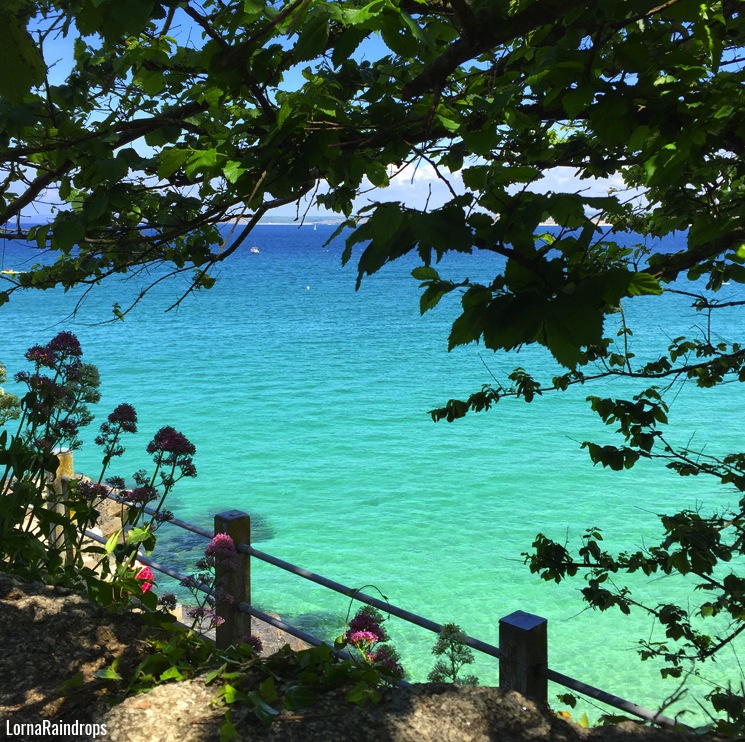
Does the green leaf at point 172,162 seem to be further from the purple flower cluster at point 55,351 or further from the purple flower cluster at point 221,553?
the purple flower cluster at point 55,351

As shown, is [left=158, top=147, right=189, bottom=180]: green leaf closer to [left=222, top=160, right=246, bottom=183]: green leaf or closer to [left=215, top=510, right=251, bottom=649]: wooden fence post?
[left=222, top=160, right=246, bottom=183]: green leaf

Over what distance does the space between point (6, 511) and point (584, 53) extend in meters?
3.15

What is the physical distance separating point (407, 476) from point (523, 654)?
1370 cm

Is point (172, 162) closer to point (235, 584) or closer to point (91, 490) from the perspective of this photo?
point (91, 490)

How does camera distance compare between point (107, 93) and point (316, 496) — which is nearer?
point (107, 93)

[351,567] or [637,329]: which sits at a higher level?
[637,329]

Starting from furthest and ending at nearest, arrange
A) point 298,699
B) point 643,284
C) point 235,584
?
point 235,584, point 298,699, point 643,284

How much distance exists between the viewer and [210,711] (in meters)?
2.37

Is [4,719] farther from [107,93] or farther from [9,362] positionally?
[9,362]

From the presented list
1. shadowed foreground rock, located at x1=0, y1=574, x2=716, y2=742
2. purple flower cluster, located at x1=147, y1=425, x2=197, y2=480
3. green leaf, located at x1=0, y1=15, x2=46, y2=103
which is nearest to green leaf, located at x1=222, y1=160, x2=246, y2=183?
green leaf, located at x1=0, y1=15, x2=46, y2=103

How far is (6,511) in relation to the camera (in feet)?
11.5

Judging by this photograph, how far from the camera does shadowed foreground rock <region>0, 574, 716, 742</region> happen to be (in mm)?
2203

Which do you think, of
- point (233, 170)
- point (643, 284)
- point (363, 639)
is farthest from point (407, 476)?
point (643, 284)

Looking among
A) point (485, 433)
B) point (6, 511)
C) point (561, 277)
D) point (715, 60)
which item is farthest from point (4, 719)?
point (485, 433)
